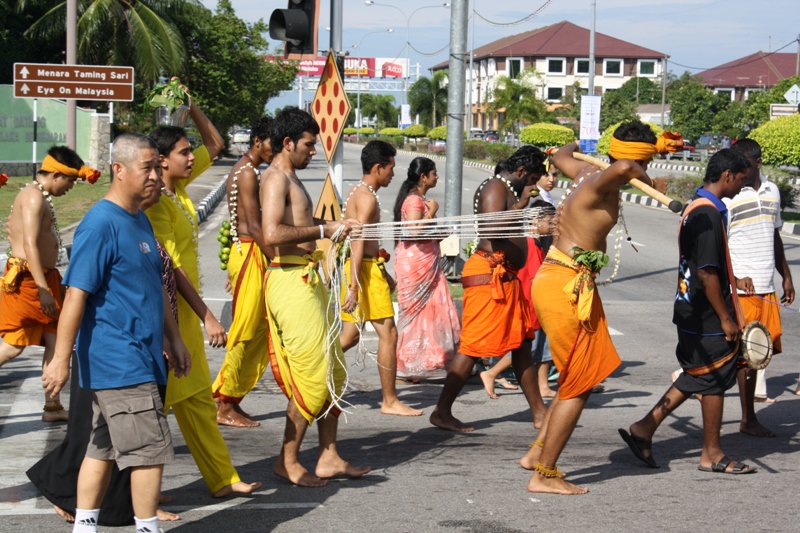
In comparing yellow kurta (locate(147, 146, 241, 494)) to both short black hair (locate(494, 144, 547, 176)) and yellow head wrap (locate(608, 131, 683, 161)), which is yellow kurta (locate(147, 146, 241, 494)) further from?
short black hair (locate(494, 144, 547, 176))

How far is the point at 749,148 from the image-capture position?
688 cm

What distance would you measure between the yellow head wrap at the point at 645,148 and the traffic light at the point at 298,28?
452cm

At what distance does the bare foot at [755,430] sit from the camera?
650 cm

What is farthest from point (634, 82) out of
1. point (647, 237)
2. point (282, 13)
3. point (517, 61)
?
point (282, 13)

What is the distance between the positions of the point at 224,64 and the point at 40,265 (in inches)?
1278

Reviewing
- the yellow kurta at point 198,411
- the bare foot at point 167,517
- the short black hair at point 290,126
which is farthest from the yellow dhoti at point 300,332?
the bare foot at point 167,517

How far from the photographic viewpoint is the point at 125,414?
395 centimetres

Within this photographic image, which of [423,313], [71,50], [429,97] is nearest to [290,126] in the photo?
[423,313]

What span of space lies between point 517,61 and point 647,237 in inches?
3043

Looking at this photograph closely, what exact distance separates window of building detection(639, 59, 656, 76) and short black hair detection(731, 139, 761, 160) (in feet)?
309

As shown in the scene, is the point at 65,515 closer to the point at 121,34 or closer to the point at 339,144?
the point at 339,144

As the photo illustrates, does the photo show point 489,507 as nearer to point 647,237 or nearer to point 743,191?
point 743,191

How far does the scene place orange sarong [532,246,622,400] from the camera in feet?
17.0

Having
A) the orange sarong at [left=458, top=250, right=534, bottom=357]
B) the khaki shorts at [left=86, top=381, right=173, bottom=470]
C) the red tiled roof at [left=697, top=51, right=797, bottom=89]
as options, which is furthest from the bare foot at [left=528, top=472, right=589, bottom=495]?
the red tiled roof at [left=697, top=51, right=797, bottom=89]
